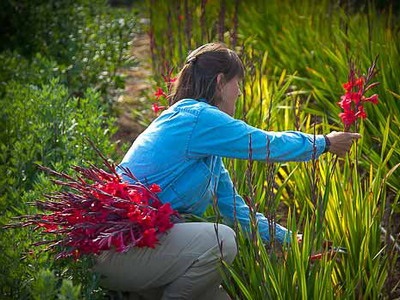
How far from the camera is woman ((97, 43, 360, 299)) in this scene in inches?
120

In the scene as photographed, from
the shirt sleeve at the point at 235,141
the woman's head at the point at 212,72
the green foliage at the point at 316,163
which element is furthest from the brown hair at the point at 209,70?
the green foliage at the point at 316,163

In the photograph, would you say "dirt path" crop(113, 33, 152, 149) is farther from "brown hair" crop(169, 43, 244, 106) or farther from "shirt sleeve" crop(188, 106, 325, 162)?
"shirt sleeve" crop(188, 106, 325, 162)

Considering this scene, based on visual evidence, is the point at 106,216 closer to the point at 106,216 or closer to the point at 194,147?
the point at 106,216

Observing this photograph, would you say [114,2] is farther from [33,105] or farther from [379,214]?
[379,214]

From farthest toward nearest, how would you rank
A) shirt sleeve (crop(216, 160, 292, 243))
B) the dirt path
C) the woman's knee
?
the dirt path < shirt sleeve (crop(216, 160, 292, 243)) < the woman's knee

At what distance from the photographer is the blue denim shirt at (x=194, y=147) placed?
3080 mm

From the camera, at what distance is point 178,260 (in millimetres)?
3047

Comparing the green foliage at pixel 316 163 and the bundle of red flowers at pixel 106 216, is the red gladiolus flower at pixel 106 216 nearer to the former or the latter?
the bundle of red flowers at pixel 106 216

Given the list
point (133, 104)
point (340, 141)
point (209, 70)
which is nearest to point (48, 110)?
point (209, 70)

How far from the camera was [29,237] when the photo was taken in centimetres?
317

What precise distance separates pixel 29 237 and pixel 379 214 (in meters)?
1.32

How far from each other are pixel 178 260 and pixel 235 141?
0.46m

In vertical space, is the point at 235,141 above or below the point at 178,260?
above

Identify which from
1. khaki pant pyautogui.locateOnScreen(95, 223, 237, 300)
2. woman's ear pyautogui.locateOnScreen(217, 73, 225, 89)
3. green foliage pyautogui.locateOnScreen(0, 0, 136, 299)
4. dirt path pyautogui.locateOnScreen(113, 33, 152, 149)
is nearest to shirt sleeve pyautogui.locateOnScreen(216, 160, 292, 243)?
khaki pant pyautogui.locateOnScreen(95, 223, 237, 300)
